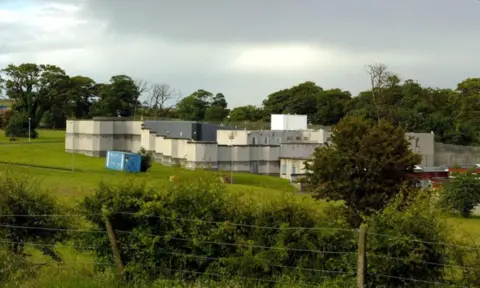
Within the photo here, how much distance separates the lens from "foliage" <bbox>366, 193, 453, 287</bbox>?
312 inches

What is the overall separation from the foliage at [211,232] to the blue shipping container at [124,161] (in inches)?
1858

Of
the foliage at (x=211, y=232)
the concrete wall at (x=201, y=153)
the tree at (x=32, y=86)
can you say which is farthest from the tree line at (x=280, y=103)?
the foliage at (x=211, y=232)

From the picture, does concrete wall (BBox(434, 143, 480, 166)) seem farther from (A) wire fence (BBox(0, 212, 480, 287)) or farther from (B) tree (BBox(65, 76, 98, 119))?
(A) wire fence (BBox(0, 212, 480, 287))

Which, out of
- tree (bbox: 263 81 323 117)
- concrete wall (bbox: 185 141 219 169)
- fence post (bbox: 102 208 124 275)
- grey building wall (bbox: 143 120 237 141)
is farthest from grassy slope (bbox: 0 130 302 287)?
tree (bbox: 263 81 323 117)

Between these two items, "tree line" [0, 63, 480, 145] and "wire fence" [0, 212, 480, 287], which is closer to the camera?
"wire fence" [0, 212, 480, 287]

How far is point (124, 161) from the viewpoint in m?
57.2

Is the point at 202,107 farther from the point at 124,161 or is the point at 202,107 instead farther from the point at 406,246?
the point at 406,246

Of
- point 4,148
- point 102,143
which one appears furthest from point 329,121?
point 4,148

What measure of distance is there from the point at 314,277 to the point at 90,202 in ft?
12.0

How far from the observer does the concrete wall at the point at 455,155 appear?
81.0 metres

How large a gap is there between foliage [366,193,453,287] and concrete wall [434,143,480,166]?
249ft

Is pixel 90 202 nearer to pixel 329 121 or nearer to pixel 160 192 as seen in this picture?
pixel 160 192

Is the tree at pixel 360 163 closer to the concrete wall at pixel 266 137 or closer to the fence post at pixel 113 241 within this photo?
the fence post at pixel 113 241

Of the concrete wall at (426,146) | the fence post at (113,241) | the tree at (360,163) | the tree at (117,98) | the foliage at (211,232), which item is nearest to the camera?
the foliage at (211,232)
